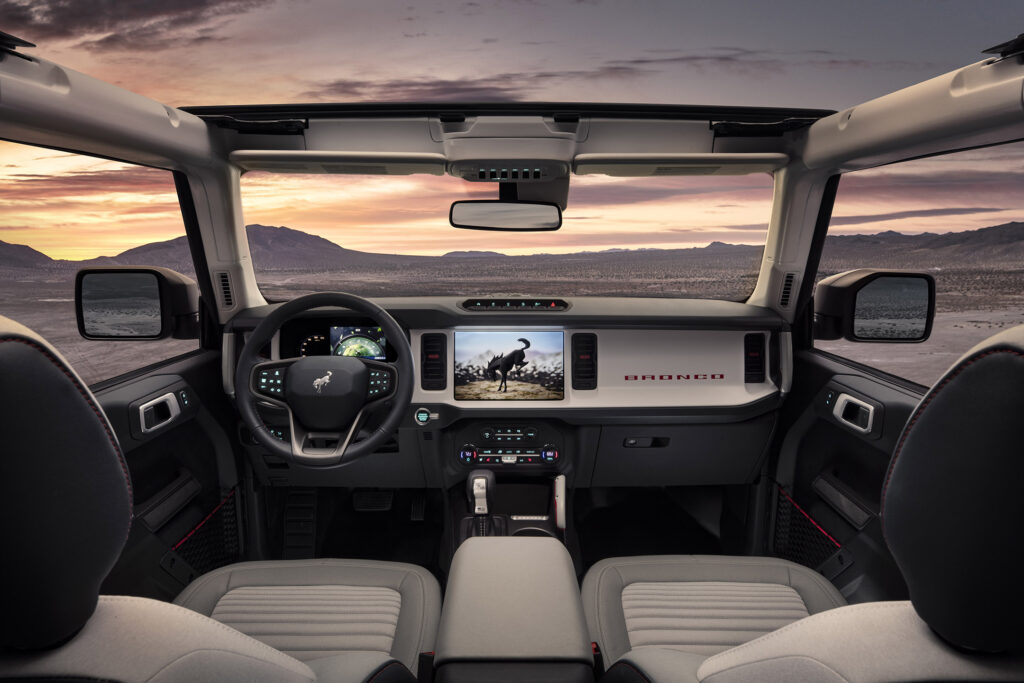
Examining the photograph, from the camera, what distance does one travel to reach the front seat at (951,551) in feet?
2.37

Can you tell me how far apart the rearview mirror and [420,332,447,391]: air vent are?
617mm

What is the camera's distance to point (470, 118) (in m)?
2.75

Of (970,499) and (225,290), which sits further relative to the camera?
(225,290)

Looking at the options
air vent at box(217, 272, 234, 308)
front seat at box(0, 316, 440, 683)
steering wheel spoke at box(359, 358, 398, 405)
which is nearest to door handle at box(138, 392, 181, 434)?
air vent at box(217, 272, 234, 308)

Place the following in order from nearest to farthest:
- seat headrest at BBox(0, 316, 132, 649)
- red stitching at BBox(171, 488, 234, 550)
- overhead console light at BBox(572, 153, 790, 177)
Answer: seat headrest at BBox(0, 316, 132, 649) → red stitching at BBox(171, 488, 234, 550) → overhead console light at BBox(572, 153, 790, 177)

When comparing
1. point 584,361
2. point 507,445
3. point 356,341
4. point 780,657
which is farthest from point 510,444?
point 780,657

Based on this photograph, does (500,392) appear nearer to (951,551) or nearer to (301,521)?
(301,521)

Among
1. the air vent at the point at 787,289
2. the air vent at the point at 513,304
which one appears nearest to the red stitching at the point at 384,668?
the air vent at the point at 513,304

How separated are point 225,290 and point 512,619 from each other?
2.61 metres

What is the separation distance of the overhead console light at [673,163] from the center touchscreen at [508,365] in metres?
0.88

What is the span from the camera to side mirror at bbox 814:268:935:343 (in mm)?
2729

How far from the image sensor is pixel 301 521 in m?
3.59

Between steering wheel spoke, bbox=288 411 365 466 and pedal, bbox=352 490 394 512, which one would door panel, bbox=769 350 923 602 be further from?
pedal, bbox=352 490 394 512

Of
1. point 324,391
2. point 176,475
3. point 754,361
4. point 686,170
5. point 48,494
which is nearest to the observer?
point 48,494
